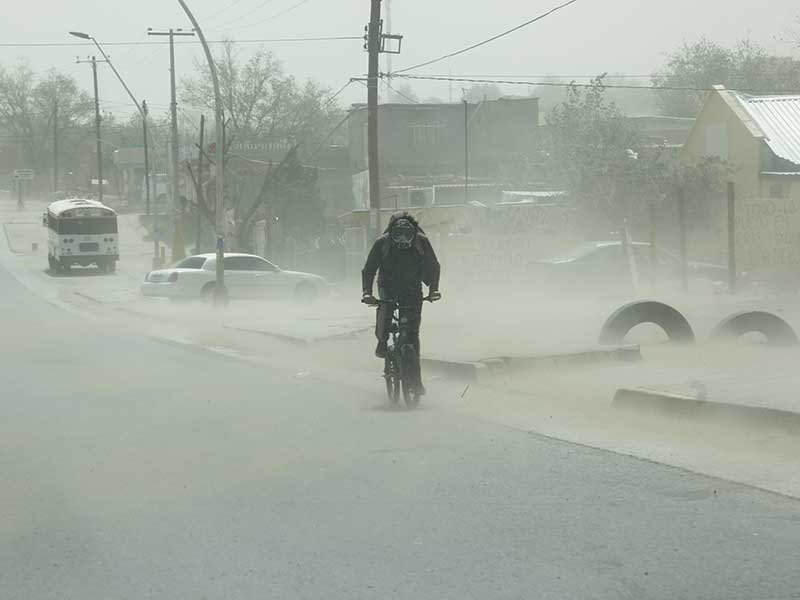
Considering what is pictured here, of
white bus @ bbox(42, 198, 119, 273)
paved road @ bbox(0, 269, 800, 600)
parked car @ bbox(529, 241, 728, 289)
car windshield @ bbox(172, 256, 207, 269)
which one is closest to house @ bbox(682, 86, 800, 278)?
parked car @ bbox(529, 241, 728, 289)

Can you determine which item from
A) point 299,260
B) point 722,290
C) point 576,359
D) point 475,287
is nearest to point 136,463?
point 576,359

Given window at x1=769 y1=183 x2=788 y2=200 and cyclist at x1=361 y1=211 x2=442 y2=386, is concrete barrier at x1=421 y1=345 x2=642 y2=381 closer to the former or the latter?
cyclist at x1=361 y1=211 x2=442 y2=386

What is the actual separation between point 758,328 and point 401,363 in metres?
5.88

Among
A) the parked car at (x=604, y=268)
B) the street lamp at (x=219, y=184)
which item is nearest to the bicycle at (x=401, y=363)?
the parked car at (x=604, y=268)

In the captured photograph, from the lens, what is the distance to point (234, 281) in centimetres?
3481

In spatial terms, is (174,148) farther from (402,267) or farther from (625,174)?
(402,267)

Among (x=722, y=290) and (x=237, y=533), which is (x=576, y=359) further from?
(x=722, y=290)

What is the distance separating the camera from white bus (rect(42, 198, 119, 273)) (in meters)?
54.1

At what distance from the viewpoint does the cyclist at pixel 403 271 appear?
11.9m

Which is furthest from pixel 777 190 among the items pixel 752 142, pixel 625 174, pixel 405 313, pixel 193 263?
pixel 405 313

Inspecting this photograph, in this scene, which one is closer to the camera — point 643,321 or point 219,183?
point 643,321

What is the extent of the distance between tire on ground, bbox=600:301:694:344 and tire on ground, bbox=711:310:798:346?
454mm

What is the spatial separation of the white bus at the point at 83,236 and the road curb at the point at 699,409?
149ft

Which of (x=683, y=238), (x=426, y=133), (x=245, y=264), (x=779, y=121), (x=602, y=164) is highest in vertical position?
(x=426, y=133)
